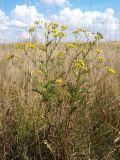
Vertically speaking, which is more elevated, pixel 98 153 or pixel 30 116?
pixel 30 116

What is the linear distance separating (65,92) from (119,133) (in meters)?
0.55

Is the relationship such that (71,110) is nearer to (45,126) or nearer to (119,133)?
(45,126)

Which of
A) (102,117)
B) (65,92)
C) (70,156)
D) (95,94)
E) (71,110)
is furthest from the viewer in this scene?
(95,94)

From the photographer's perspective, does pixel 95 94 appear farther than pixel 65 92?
Yes

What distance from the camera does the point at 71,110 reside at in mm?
2627

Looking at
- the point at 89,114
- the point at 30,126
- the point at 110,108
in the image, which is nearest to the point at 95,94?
the point at 110,108

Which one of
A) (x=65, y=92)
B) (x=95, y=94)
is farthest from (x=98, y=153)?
(x=95, y=94)

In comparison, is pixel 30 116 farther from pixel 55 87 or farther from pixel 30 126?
pixel 55 87

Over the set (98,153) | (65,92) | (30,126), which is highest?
(65,92)

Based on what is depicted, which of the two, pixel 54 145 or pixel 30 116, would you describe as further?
pixel 30 116

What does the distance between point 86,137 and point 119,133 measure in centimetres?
30

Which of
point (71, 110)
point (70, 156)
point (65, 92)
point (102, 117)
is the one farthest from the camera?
point (102, 117)

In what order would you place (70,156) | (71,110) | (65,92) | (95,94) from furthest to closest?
(95,94)
(65,92)
(71,110)
(70,156)

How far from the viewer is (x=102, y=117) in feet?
10.3
